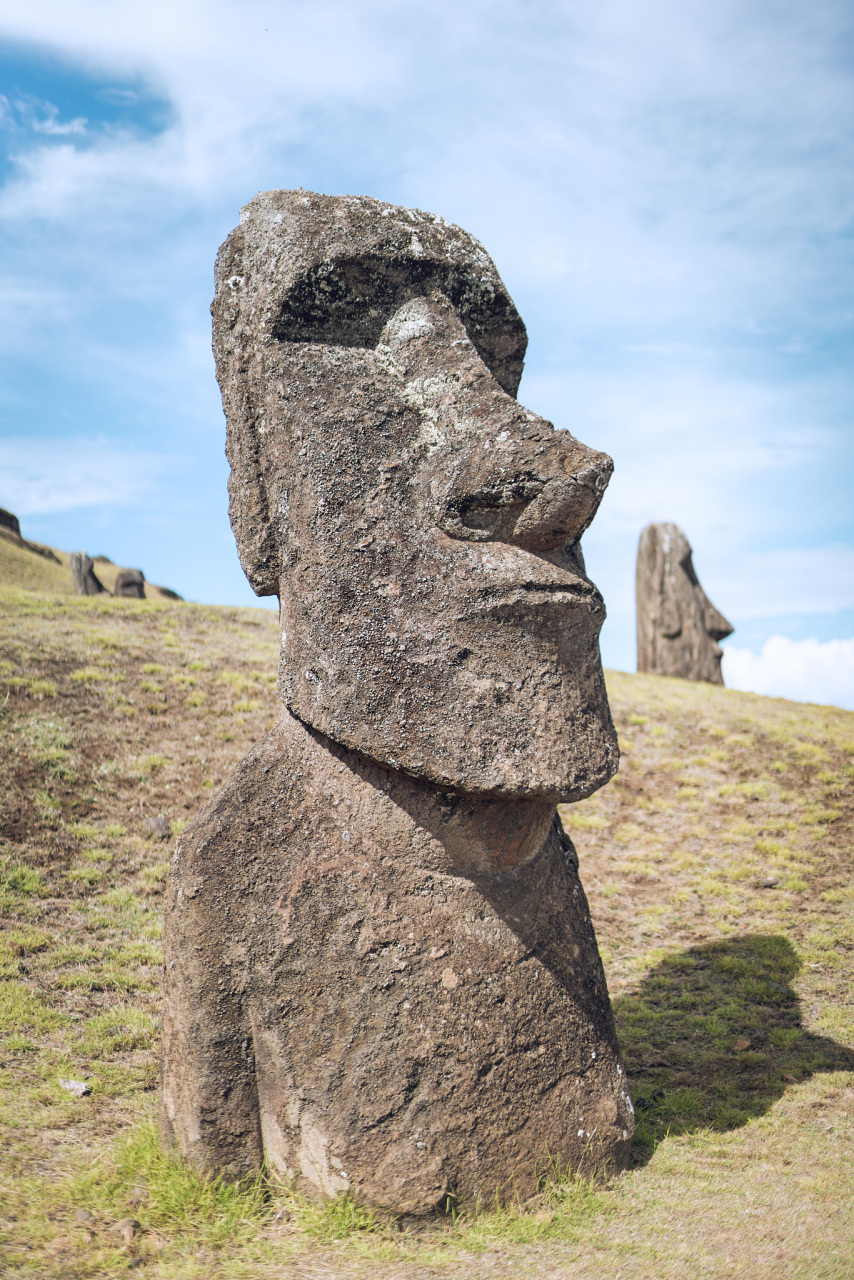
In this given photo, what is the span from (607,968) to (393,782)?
4.16 meters

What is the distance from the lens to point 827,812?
10117mm

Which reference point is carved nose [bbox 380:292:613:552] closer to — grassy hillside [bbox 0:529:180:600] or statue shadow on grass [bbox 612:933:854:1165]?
statue shadow on grass [bbox 612:933:854:1165]

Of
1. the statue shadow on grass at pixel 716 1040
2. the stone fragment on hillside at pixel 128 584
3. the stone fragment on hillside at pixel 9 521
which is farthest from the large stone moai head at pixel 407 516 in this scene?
the stone fragment on hillside at pixel 9 521

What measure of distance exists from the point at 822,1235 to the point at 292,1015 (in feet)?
7.01

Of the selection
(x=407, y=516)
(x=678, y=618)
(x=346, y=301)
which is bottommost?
(x=407, y=516)

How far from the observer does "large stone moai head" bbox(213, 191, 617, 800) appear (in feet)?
11.9

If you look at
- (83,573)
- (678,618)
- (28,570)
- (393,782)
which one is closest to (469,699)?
(393,782)

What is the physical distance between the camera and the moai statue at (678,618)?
17.2 m

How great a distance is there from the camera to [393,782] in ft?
12.6

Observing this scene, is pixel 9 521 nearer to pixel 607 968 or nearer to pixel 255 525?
pixel 607 968

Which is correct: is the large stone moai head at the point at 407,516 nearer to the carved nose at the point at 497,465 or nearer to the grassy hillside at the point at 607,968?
the carved nose at the point at 497,465

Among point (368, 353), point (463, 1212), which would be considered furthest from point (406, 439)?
point (463, 1212)

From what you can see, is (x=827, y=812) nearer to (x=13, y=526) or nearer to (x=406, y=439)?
(x=406, y=439)

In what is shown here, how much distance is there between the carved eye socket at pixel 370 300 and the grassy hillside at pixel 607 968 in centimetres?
340
